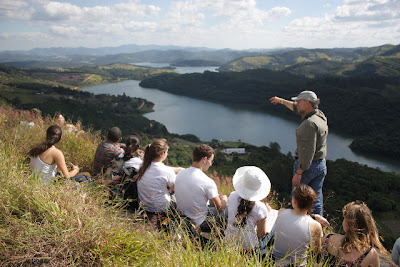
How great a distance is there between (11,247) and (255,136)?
53273 millimetres

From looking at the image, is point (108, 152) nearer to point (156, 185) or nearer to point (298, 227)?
point (156, 185)

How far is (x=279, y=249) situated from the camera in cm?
210

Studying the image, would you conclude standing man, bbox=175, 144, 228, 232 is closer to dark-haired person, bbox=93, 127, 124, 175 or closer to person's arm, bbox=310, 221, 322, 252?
person's arm, bbox=310, 221, 322, 252

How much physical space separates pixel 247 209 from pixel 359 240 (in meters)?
0.79

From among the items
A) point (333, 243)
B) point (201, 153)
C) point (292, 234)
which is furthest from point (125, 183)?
point (333, 243)

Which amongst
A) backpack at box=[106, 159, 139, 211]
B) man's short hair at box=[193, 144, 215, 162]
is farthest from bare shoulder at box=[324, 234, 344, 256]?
backpack at box=[106, 159, 139, 211]

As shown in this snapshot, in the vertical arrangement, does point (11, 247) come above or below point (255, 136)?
above

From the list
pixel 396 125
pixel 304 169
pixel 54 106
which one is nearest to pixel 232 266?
pixel 304 169

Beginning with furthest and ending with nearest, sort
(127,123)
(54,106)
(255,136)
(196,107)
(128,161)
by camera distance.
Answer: (196,107)
(255,136)
(127,123)
(54,106)
(128,161)

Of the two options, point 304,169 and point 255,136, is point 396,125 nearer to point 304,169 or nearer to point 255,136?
point 255,136

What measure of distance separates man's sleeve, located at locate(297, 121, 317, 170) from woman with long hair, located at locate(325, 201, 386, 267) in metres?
0.76

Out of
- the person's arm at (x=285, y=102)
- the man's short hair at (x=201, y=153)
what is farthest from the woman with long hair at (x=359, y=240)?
the person's arm at (x=285, y=102)

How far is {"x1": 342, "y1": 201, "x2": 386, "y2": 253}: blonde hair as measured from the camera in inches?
72.7

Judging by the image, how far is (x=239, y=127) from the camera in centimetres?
5912
